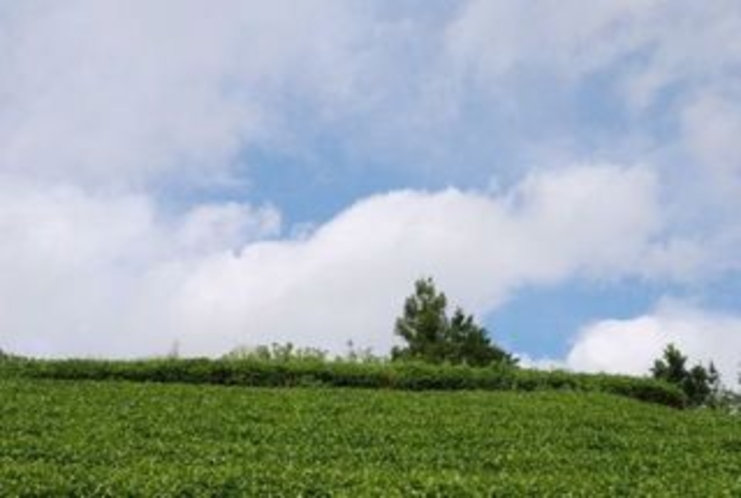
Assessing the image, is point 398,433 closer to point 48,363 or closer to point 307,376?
point 307,376

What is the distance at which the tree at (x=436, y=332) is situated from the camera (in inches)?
2633

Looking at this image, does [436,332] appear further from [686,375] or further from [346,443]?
[346,443]

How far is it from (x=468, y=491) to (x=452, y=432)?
8.61 m

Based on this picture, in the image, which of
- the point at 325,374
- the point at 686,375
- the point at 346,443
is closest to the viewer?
the point at 346,443

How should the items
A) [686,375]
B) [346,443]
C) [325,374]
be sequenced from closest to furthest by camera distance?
[346,443], [325,374], [686,375]

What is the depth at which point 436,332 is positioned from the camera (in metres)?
67.8

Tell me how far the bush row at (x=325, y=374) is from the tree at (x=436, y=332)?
66.5ft

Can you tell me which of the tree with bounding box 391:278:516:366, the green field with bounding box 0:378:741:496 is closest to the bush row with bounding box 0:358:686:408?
the green field with bounding box 0:378:741:496

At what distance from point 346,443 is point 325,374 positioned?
570 inches

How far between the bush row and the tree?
66.5 feet

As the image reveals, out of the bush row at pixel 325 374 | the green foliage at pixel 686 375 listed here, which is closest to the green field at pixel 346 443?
the bush row at pixel 325 374

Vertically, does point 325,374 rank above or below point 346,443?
above

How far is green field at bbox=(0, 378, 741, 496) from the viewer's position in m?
23.8

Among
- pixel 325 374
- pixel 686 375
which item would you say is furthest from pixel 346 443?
pixel 686 375
